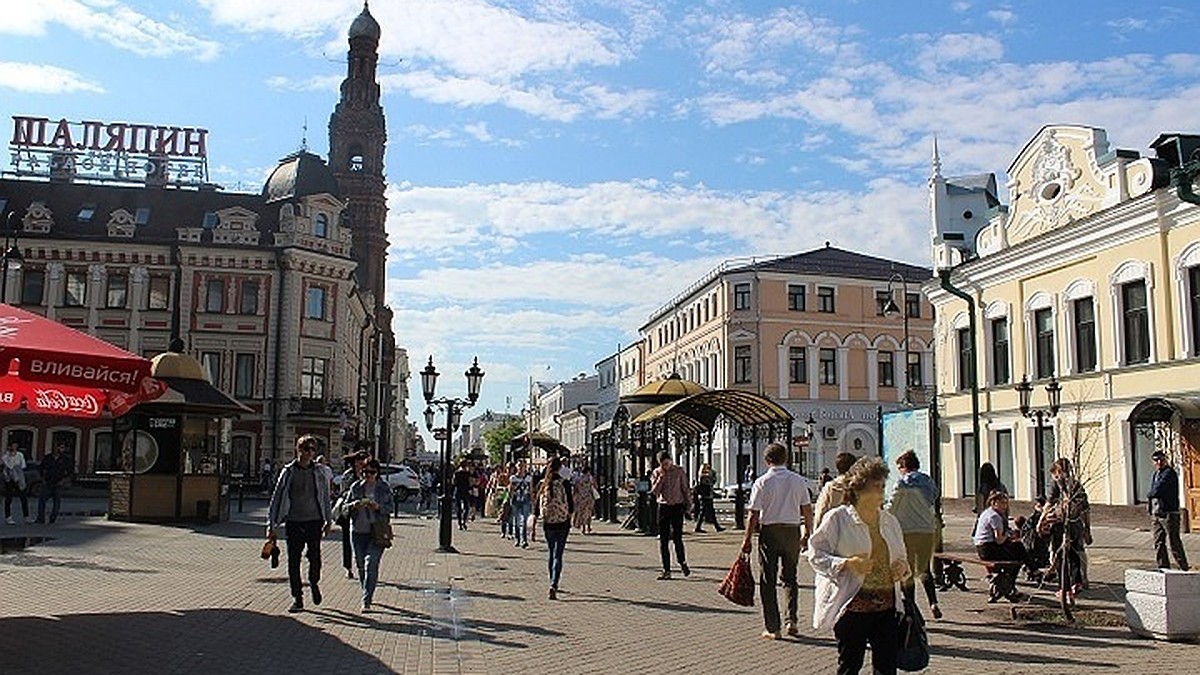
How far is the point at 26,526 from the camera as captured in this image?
976 inches

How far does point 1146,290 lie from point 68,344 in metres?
24.9

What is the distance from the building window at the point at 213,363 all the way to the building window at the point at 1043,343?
122 feet

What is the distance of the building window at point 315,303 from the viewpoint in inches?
2126

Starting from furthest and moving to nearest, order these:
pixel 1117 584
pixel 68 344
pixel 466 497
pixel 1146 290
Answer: pixel 466 497 → pixel 1146 290 → pixel 1117 584 → pixel 68 344

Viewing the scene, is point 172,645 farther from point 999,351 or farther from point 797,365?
point 797,365

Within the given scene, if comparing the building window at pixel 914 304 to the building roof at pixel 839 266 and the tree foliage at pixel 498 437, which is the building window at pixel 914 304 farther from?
the tree foliage at pixel 498 437

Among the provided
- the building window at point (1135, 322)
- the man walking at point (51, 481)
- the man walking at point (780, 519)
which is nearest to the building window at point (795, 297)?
the building window at point (1135, 322)

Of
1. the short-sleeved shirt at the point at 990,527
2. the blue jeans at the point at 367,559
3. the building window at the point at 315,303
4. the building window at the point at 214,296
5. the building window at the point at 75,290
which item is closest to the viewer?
the blue jeans at the point at 367,559

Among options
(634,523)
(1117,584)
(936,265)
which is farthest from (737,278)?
(1117,584)

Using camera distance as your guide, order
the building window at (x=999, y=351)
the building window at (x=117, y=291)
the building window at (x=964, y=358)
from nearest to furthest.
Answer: the building window at (x=999, y=351) < the building window at (x=964, y=358) < the building window at (x=117, y=291)

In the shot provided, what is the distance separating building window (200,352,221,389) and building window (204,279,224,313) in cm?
217

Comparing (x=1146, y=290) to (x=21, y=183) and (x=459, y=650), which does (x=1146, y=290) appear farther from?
(x=21, y=183)

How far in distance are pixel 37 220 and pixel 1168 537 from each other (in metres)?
52.3

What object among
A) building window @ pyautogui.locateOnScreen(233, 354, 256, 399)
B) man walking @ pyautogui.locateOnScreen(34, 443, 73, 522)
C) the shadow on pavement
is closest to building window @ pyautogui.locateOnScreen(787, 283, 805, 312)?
building window @ pyautogui.locateOnScreen(233, 354, 256, 399)
